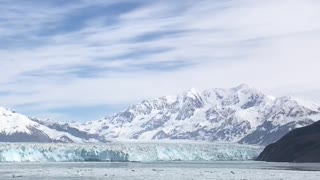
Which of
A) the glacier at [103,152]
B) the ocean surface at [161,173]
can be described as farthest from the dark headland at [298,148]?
the ocean surface at [161,173]

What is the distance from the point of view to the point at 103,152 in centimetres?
13388

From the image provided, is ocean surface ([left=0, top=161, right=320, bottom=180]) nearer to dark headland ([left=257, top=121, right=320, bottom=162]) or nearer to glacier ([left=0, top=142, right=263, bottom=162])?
glacier ([left=0, top=142, right=263, bottom=162])

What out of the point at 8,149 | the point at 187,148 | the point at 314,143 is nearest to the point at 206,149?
the point at 187,148

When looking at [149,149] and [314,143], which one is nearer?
[149,149]

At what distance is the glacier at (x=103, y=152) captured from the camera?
13025cm

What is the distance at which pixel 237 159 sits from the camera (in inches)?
Result: 5940

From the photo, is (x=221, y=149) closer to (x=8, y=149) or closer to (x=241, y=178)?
(x=8, y=149)

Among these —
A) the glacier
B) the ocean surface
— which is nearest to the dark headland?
the glacier

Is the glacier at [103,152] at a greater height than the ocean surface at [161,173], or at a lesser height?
greater

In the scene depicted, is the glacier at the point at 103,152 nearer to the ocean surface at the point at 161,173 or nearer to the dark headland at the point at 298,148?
the dark headland at the point at 298,148

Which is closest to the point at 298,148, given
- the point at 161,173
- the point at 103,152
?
the point at 103,152

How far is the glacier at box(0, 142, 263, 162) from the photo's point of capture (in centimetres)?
13025

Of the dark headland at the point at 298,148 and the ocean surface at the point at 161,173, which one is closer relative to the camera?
the ocean surface at the point at 161,173

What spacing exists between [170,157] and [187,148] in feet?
15.6
